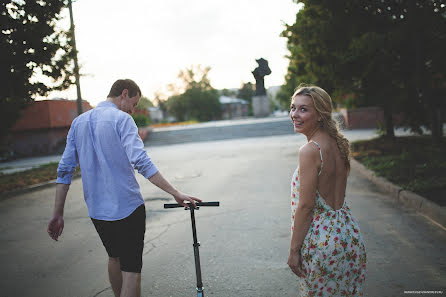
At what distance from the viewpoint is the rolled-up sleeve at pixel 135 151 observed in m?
2.42

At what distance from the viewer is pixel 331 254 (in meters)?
1.93

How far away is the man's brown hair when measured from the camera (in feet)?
8.86

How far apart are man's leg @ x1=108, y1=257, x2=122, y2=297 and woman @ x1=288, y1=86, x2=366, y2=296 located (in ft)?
4.43

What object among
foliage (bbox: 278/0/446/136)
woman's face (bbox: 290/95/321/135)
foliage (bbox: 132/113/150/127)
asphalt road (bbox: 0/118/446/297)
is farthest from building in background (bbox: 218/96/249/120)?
woman's face (bbox: 290/95/321/135)

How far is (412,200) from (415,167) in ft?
8.58

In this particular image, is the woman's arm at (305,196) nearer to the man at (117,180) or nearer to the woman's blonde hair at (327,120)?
the woman's blonde hair at (327,120)

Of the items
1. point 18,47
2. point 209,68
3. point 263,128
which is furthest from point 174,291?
point 209,68

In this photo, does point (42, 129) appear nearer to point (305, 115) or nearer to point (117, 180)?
point (117, 180)

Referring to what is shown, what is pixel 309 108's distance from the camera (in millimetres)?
2072

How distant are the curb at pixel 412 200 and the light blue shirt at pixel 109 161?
4.54m

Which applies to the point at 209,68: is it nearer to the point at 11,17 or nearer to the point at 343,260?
the point at 11,17

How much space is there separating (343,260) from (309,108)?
830 millimetres

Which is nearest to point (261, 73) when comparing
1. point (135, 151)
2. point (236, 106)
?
Result: point (135, 151)

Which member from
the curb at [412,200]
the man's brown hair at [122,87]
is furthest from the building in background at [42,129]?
the man's brown hair at [122,87]
